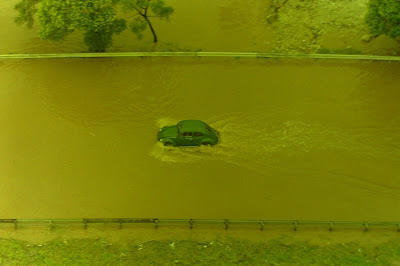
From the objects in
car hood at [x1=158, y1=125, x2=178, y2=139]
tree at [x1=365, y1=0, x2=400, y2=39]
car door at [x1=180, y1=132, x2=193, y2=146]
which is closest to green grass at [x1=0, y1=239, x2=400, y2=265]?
car door at [x1=180, y1=132, x2=193, y2=146]

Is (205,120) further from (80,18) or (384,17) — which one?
(384,17)

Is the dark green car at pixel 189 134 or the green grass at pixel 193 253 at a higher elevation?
the dark green car at pixel 189 134

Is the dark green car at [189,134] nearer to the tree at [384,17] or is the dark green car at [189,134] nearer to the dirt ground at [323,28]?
the dirt ground at [323,28]

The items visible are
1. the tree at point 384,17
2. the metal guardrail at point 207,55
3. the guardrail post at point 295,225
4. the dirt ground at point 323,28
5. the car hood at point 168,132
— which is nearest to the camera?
the guardrail post at point 295,225

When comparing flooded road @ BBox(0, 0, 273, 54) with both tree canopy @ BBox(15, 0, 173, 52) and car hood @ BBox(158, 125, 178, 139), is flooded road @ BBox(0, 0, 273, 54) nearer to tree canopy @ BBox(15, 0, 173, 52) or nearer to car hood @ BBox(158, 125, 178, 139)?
tree canopy @ BBox(15, 0, 173, 52)

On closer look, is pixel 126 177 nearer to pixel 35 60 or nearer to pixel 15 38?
pixel 35 60

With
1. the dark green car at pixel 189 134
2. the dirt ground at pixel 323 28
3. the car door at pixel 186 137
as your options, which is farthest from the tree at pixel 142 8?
the car door at pixel 186 137
